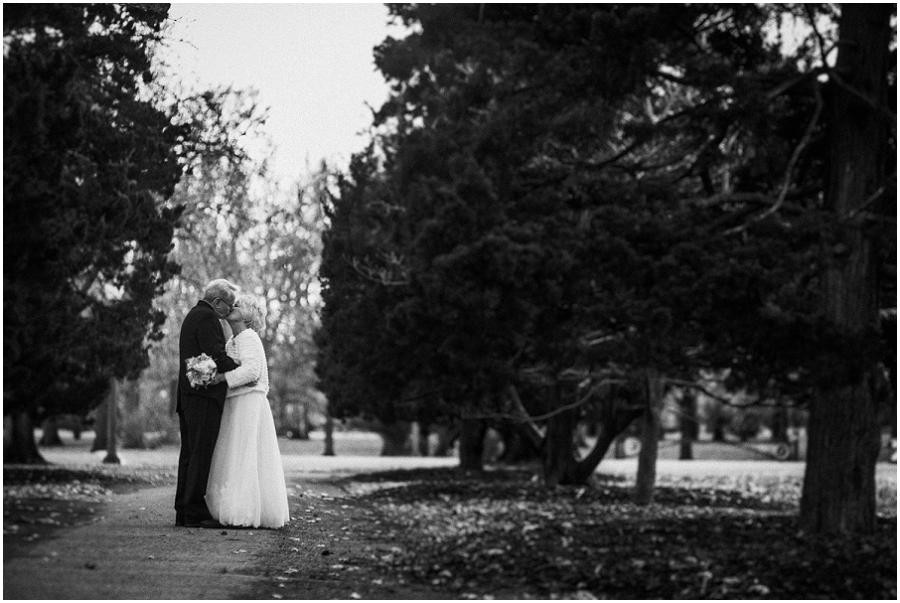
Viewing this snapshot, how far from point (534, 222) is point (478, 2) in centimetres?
168

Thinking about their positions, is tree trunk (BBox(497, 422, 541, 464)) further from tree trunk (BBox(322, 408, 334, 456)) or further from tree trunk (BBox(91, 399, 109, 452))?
tree trunk (BBox(91, 399, 109, 452))

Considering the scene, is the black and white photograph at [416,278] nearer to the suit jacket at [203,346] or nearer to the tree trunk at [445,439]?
the suit jacket at [203,346]

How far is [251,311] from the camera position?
3803 millimetres

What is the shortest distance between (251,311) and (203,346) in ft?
0.64

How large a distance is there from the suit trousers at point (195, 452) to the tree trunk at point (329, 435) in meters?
0.99

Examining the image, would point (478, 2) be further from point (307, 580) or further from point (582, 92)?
point (307, 580)

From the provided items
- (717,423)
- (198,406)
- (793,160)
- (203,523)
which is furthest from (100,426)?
(717,423)

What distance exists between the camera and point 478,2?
27.2 feet

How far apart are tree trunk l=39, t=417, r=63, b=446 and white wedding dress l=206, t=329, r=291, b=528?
120cm

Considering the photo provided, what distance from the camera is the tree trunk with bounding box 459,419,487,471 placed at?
15.9 metres

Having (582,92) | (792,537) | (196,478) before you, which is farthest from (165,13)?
(792,537)

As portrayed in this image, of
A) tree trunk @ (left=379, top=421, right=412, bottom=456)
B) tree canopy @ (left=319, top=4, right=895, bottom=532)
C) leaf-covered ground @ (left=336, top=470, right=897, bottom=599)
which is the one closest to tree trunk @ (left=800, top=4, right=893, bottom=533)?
tree canopy @ (left=319, top=4, right=895, bottom=532)

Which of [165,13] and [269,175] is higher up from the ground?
[165,13]

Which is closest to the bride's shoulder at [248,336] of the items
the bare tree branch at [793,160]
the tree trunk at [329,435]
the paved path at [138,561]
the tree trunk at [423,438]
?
the paved path at [138,561]
